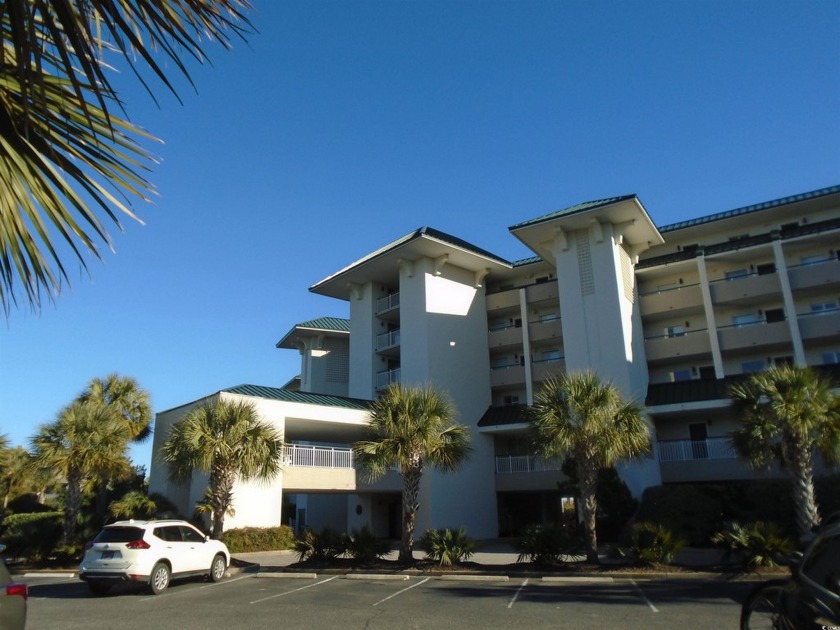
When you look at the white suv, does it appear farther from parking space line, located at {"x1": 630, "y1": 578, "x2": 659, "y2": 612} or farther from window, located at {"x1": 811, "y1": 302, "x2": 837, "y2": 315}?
window, located at {"x1": 811, "y1": 302, "x2": 837, "y2": 315}

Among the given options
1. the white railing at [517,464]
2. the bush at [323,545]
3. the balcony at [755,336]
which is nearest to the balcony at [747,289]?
the balcony at [755,336]

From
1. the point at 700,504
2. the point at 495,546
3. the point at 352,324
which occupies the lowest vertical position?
the point at 495,546

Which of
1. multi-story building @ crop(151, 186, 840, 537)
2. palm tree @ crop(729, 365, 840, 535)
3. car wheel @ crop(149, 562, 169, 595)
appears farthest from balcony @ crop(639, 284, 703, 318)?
car wheel @ crop(149, 562, 169, 595)

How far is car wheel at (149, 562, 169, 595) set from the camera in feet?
49.7

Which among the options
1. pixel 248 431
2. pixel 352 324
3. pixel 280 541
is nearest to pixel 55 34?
pixel 248 431

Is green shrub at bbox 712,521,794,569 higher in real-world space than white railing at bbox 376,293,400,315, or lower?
lower

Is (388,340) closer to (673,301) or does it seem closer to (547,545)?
(673,301)

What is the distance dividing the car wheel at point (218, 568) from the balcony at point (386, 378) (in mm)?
17870

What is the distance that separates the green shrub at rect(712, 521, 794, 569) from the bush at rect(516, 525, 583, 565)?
12.7 ft

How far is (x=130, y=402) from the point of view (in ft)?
95.7

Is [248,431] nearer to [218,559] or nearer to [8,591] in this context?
[218,559]

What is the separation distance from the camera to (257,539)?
24.6m

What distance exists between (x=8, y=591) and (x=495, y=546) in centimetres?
2552

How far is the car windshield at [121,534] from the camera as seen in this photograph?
1512cm
